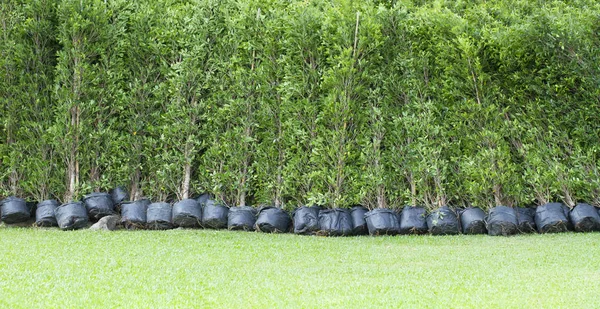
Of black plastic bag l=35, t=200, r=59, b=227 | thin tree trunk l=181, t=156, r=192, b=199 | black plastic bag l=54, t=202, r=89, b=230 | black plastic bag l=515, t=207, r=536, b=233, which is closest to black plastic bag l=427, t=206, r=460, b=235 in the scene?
black plastic bag l=515, t=207, r=536, b=233

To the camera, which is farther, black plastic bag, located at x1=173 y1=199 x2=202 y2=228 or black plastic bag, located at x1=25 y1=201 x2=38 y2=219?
black plastic bag, located at x1=25 y1=201 x2=38 y2=219

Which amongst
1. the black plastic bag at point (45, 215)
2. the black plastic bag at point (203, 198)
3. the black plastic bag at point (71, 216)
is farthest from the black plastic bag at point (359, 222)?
the black plastic bag at point (45, 215)

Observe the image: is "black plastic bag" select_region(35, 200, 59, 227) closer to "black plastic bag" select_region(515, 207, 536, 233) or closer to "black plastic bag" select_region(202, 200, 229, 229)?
"black plastic bag" select_region(202, 200, 229, 229)

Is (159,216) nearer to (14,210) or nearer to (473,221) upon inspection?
(14,210)

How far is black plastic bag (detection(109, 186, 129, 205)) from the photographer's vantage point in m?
9.40

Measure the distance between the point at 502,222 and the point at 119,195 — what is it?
573 centimetres

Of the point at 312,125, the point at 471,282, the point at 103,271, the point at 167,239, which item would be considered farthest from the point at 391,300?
the point at 312,125

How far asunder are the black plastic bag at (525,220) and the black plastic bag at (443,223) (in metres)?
0.83

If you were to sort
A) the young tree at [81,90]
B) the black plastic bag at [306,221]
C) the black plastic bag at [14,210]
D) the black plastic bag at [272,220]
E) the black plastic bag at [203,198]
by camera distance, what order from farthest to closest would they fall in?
the black plastic bag at [203,198] → the young tree at [81,90] → the black plastic bag at [14,210] → the black plastic bag at [272,220] → the black plastic bag at [306,221]

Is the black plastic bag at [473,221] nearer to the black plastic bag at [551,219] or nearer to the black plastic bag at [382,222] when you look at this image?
the black plastic bag at [551,219]

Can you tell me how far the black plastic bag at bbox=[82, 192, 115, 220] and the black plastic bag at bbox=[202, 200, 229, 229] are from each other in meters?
1.47

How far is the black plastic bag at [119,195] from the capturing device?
940 centimetres

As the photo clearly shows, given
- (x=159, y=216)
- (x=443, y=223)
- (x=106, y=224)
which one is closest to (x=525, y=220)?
(x=443, y=223)

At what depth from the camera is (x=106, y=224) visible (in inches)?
348
